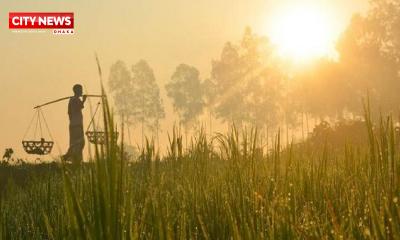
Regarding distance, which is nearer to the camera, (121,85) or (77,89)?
(77,89)

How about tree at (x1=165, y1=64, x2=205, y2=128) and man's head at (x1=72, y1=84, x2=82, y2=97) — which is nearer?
man's head at (x1=72, y1=84, x2=82, y2=97)

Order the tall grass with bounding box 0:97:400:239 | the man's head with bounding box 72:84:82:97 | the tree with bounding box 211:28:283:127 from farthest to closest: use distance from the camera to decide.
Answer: the tree with bounding box 211:28:283:127
the man's head with bounding box 72:84:82:97
the tall grass with bounding box 0:97:400:239

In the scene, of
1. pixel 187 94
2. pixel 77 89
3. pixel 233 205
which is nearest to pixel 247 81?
pixel 187 94

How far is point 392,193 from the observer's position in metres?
1.83

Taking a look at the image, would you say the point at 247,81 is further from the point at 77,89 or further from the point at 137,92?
the point at 77,89

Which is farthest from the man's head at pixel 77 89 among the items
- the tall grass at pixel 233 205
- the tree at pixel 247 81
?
the tree at pixel 247 81

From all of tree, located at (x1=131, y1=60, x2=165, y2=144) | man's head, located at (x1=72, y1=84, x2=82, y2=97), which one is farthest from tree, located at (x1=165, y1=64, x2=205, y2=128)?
man's head, located at (x1=72, y1=84, x2=82, y2=97)

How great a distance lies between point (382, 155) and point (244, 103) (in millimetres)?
52884

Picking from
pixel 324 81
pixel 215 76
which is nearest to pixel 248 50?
pixel 215 76

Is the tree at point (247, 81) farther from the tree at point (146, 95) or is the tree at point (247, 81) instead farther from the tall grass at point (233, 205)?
the tall grass at point (233, 205)

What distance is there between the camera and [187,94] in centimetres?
6047

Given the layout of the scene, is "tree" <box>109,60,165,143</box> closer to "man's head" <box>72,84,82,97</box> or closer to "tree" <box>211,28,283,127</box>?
"tree" <box>211,28,283,127</box>

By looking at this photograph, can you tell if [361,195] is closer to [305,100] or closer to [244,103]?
[305,100]

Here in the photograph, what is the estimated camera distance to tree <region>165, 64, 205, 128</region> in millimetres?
60406
